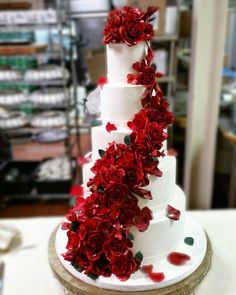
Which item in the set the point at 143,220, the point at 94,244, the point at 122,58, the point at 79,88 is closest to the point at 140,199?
the point at 143,220

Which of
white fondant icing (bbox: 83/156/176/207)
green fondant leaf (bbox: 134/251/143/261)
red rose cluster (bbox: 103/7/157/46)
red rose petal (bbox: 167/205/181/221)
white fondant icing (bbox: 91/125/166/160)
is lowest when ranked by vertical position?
green fondant leaf (bbox: 134/251/143/261)

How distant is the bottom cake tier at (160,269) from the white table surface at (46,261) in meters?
0.17

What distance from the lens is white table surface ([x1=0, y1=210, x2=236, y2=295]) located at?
104 centimetres

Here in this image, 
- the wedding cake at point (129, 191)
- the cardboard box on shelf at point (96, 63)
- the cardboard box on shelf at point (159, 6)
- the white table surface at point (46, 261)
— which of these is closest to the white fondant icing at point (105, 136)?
the wedding cake at point (129, 191)

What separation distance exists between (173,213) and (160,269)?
163 mm

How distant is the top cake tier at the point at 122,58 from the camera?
0.88 m

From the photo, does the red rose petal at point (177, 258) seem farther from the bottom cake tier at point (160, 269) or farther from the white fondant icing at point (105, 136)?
the white fondant icing at point (105, 136)

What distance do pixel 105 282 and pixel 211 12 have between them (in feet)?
6.33

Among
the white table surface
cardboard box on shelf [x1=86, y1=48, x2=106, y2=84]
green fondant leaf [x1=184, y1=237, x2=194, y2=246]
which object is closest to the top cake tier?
green fondant leaf [x1=184, y1=237, x2=194, y2=246]

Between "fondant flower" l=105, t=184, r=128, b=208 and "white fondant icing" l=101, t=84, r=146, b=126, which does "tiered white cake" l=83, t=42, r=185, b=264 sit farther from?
"fondant flower" l=105, t=184, r=128, b=208

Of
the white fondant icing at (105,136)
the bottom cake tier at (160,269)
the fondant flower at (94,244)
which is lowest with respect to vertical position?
the bottom cake tier at (160,269)

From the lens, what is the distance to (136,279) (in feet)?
2.81

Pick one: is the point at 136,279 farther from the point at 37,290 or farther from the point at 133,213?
the point at 37,290

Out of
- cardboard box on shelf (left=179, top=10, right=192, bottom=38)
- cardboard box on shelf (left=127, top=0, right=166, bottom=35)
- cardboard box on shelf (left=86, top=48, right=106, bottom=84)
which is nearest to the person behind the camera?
cardboard box on shelf (left=127, top=0, right=166, bottom=35)
